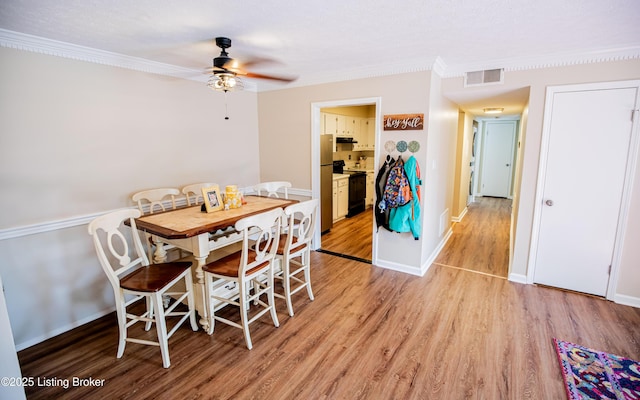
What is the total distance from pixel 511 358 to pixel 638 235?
1.90m

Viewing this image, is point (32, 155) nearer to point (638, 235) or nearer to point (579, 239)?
point (579, 239)

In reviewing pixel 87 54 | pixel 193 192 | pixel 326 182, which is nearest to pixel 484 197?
pixel 326 182

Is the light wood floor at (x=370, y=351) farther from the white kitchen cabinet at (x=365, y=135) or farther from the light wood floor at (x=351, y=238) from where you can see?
the white kitchen cabinet at (x=365, y=135)

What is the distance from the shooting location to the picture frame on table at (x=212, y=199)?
9.01 ft

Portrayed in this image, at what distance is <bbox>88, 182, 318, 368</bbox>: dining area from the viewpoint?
7.06 ft

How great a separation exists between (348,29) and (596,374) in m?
3.01

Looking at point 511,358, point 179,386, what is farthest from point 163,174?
point 511,358

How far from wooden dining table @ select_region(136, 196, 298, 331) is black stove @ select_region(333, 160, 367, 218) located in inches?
140

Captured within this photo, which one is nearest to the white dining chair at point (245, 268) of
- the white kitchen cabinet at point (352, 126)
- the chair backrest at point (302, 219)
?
the chair backrest at point (302, 219)

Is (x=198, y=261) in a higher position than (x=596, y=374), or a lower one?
higher

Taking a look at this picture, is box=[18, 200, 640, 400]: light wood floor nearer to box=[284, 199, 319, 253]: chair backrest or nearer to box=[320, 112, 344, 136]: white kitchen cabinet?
box=[284, 199, 319, 253]: chair backrest

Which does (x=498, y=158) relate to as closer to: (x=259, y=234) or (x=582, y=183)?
(x=582, y=183)

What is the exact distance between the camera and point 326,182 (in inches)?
198

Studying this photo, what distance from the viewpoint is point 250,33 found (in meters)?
2.39
